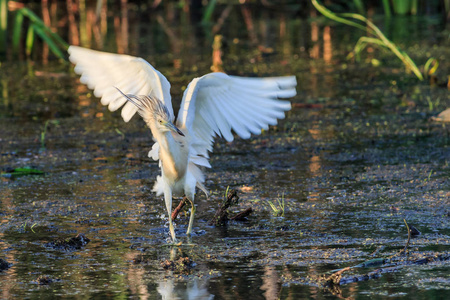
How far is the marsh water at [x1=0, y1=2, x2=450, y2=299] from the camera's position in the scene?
12.6 ft

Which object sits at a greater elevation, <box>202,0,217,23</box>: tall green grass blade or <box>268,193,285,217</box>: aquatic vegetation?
<box>202,0,217,23</box>: tall green grass blade

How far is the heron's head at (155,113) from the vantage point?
14.8ft

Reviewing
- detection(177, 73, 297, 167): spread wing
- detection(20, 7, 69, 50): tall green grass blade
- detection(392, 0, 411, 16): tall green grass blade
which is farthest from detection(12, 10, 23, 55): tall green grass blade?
detection(392, 0, 411, 16): tall green grass blade

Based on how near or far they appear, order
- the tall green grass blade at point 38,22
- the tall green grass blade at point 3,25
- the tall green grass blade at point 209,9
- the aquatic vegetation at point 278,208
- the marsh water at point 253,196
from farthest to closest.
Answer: the tall green grass blade at point 209,9 → the tall green grass blade at point 3,25 → the tall green grass blade at point 38,22 → the aquatic vegetation at point 278,208 → the marsh water at point 253,196

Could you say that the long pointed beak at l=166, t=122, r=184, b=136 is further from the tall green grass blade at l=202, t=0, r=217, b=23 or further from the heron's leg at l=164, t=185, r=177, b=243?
the tall green grass blade at l=202, t=0, r=217, b=23

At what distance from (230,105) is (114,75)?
804 millimetres

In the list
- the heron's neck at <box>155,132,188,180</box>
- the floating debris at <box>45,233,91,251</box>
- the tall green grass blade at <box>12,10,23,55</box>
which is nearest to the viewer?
the floating debris at <box>45,233,91,251</box>

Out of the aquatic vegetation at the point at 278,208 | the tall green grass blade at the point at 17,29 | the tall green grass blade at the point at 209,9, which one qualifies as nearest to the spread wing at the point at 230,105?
the aquatic vegetation at the point at 278,208

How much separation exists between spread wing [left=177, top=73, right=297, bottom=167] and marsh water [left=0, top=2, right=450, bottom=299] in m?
0.57

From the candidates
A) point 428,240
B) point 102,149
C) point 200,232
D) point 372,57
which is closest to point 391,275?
point 428,240

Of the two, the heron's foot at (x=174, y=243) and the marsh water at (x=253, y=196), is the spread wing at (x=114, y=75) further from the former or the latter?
the heron's foot at (x=174, y=243)

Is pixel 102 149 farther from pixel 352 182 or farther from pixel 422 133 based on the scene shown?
pixel 422 133

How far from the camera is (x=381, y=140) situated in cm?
688

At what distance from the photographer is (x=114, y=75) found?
5.10 metres
